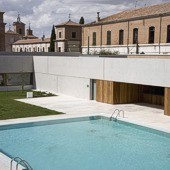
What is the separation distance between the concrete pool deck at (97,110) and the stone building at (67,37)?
1829 inches

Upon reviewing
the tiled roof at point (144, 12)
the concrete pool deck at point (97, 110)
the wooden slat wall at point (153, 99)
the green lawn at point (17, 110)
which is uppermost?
the tiled roof at point (144, 12)

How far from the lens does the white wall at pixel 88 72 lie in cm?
2167

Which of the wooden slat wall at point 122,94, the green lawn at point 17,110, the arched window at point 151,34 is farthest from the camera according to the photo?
the arched window at point 151,34

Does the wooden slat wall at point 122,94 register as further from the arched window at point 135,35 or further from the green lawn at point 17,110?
the arched window at point 135,35

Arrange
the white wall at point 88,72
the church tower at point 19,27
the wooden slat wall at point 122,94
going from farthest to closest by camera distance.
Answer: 1. the church tower at point 19,27
2. the wooden slat wall at point 122,94
3. the white wall at point 88,72

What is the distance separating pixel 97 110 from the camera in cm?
2278

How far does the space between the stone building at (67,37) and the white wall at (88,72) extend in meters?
41.1

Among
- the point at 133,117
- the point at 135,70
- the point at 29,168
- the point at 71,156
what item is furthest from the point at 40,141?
the point at 135,70

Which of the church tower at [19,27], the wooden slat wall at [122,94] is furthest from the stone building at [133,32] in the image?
the church tower at [19,27]

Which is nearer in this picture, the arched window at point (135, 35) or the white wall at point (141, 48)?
the white wall at point (141, 48)

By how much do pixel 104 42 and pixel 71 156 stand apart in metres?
42.6

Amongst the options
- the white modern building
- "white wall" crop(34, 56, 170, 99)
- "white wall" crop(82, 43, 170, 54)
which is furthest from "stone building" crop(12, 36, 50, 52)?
"white wall" crop(34, 56, 170, 99)

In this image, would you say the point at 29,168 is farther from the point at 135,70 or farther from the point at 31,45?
the point at 31,45

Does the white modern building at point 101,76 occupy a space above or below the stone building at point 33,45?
below
